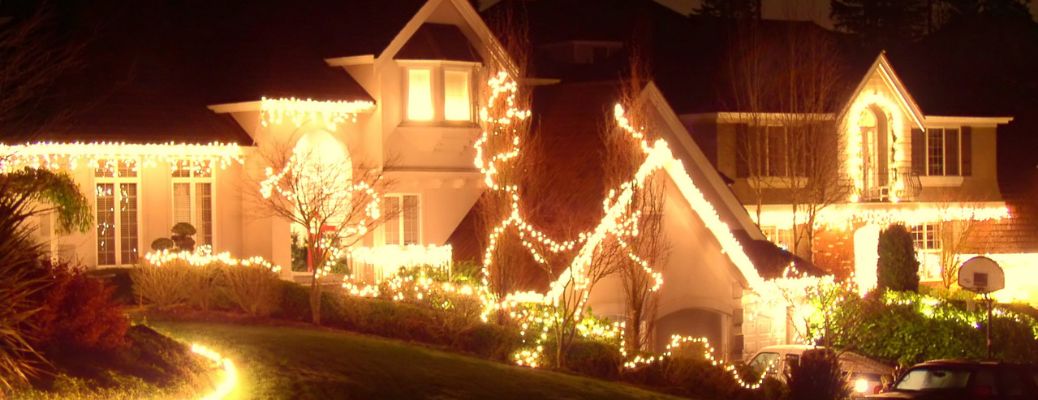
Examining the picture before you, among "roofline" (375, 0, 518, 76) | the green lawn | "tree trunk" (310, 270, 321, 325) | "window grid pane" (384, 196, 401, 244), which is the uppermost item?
"roofline" (375, 0, 518, 76)

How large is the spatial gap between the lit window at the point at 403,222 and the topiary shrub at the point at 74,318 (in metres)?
15.9

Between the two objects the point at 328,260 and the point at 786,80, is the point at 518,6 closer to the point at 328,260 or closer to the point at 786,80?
the point at 786,80

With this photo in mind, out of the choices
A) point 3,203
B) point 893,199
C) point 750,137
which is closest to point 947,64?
point 893,199

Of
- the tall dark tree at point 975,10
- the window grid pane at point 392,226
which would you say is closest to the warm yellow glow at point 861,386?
the window grid pane at point 392,226

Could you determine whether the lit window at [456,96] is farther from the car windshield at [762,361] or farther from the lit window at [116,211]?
the car windshield at [762,361]

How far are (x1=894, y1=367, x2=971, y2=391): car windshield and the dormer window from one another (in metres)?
13.2

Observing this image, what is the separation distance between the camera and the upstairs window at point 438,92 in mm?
31094

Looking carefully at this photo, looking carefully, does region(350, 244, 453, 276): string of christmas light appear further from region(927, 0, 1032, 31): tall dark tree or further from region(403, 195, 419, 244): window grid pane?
region(927, 0, 1032, 31): tall dark tree

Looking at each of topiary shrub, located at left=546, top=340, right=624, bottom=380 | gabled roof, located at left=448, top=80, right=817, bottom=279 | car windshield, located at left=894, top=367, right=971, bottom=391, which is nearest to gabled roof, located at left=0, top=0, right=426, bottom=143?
gabled roof, located at left=448, top=80, right=817, bottom=279

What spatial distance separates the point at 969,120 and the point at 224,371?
100 feet

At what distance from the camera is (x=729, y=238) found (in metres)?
27.8

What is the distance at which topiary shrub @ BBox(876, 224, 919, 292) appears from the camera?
3425cm

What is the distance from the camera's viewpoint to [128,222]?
2841 centimetres

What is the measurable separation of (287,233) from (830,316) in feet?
39.6
